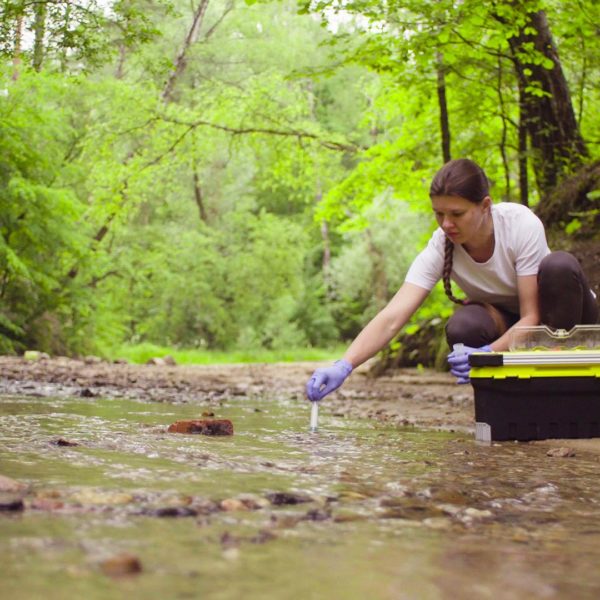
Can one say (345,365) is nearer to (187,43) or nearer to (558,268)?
(558,268)

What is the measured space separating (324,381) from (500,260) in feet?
3.39

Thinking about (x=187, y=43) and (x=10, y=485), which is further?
(x=187, y=43)

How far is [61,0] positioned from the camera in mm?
4883

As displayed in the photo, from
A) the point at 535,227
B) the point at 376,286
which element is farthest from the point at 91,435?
the point at 376,286

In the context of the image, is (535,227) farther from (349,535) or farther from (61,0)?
(61,0)

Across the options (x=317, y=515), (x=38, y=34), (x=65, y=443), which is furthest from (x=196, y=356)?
(x=317, y=515)

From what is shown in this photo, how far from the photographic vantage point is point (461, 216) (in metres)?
3.53

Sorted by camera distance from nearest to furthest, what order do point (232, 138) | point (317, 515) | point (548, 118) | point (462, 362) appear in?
1. point (317, 515)
2. point (462, 362)
3. point (548, 118)
4. point (232, 138)

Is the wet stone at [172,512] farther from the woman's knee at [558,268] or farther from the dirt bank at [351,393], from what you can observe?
the dirt bank at [351,393]

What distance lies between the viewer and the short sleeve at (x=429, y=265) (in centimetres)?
386

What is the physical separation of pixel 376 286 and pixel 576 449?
28772 mm

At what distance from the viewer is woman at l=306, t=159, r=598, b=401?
3531 mm

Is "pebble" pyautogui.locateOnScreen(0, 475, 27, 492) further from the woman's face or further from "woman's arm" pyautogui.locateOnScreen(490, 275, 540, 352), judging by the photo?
"woman's arm" pyautogui.locateOnScreen(490, 275, 540, 352)

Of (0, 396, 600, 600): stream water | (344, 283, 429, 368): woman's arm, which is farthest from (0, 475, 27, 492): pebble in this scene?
(344, 283, 429, 368): woman's arm
